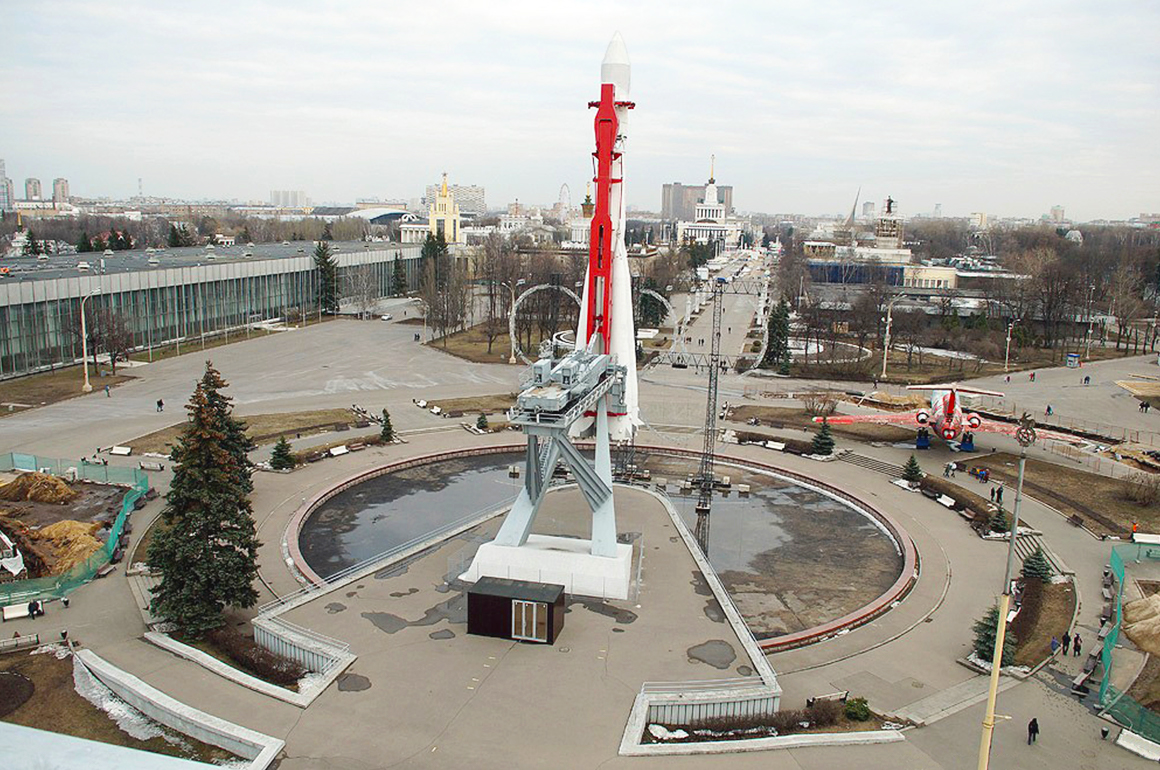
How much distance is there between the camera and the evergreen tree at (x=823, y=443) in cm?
4528

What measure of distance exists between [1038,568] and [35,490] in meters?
39.7

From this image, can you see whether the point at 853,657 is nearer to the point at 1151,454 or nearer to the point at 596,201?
the point at 596,201

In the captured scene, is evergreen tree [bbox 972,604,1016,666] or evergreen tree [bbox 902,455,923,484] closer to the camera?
evergreen tree [bbox 972,604,1016,666]

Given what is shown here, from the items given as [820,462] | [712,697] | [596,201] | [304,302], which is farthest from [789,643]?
[304,302]

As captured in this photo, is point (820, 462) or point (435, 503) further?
point (820, 462)

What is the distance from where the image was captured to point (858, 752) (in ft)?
61.3

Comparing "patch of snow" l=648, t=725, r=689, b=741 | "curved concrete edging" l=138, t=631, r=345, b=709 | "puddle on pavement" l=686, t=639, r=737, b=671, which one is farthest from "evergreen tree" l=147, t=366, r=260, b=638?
"puddle on pavement" l=686, t=639, r=737, b=671

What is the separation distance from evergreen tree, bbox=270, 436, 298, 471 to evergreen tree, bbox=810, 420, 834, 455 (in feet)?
A: 90.9

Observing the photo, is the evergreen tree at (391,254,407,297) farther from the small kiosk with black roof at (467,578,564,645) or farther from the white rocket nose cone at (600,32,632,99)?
the small kiosk with black roof at (467,578,564,645)

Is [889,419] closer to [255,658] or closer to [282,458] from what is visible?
[282,458]

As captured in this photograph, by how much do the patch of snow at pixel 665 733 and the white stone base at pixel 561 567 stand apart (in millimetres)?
6773

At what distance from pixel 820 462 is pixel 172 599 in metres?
32.6

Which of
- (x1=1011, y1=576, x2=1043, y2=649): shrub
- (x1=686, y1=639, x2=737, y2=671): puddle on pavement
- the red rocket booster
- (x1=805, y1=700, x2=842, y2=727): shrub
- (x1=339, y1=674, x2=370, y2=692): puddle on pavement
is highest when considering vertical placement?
the red rocket booster

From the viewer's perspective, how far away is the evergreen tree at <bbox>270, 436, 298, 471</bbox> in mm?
39719
